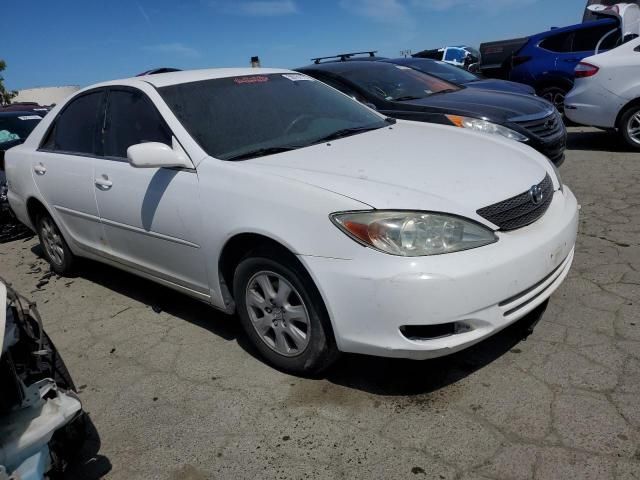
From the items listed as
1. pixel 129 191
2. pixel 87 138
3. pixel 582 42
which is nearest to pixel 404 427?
pixel 129 191

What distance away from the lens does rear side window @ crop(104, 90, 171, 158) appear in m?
3.25

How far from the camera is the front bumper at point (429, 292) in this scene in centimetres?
221

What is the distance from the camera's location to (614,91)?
684 centimetres

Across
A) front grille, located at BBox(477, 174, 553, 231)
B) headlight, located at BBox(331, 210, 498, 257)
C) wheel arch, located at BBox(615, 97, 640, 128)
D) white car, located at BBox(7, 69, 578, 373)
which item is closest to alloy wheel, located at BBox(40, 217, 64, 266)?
white car, located at BBox(7, 69, 578, 373)

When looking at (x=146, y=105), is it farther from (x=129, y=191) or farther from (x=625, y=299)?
(x=625, y=299)

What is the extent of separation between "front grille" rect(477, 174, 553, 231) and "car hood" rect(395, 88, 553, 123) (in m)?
2.74

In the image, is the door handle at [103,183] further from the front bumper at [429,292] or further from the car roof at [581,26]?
the car roof at [581,26]

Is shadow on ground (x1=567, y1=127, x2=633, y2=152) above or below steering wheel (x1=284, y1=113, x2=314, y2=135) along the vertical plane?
below

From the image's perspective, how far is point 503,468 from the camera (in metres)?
2.07

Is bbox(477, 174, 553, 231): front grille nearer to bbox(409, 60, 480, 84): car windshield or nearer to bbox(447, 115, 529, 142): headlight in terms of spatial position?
bbox(447, 115, 529, 142): headlight

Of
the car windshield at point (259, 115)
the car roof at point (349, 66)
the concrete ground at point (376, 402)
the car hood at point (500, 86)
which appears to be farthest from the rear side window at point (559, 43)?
the car windshield at point (259, 115)

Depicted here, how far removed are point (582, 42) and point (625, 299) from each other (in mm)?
7405

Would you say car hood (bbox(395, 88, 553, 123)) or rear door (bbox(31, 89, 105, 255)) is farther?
car hood (bbox(395, 88, 553, 123))

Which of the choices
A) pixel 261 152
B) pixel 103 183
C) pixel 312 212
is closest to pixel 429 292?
pixel 312 212
